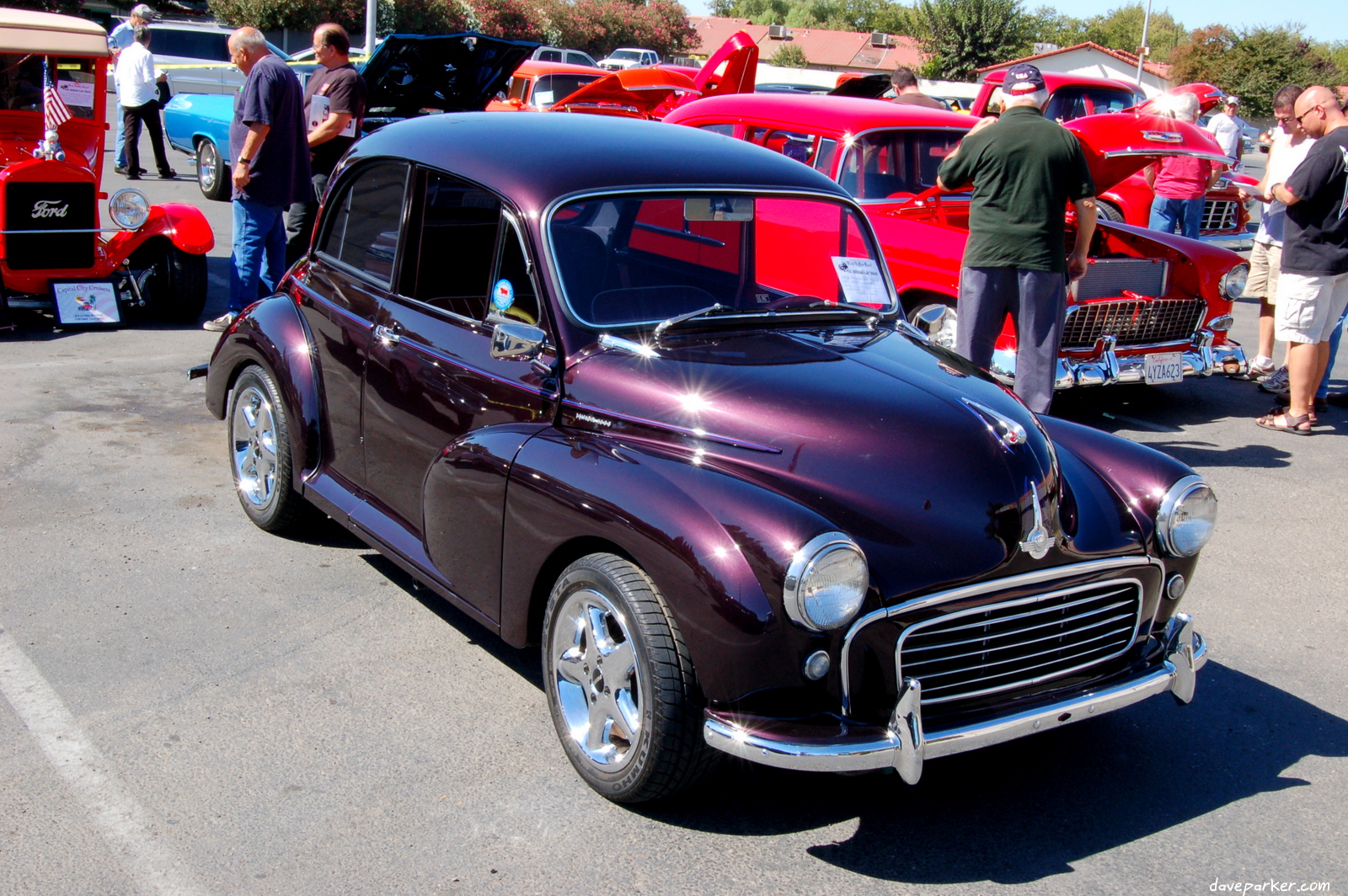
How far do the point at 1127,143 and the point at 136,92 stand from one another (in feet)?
38.3

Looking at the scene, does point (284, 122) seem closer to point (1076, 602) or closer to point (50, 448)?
point (50, 448)

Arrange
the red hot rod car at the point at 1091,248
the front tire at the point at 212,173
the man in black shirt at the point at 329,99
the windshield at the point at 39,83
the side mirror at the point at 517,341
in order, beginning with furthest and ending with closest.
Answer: the front tire at the point at 212,173 → the man in black shirt at the point at 329,99 → the windshield at the point at 39,83 → the red hot rod car at the point at 1091,248 → the side mirror at the point at 517,341

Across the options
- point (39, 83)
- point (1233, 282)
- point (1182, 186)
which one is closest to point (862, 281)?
point (1233, 282)

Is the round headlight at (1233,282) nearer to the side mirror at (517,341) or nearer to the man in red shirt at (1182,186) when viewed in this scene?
the man in red shirt at (1182,186)

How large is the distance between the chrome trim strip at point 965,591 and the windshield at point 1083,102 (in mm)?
13016

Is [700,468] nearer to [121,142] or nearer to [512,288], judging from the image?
[512,288]

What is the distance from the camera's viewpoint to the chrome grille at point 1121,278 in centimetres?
718

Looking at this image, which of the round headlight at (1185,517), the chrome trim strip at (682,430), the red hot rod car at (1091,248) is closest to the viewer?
the chrome trim strip at (682,430)

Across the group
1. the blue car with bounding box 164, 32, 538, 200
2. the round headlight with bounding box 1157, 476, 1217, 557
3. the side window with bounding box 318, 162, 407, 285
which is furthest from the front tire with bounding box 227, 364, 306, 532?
the blue car with bounding box 164, 32, 538, 200

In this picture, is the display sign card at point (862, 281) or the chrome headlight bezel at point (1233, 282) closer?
the display sign card at point (862, 281)

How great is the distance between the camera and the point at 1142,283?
744 cm

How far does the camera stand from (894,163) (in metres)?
7.63

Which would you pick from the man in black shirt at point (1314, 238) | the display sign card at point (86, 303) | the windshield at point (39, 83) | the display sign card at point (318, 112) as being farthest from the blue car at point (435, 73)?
the man in black shirt at point (1314, 238)

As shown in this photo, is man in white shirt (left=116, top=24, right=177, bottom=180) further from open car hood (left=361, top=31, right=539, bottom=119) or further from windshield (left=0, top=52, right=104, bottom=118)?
windshield (left=0, top=52, right=104, bottom=118)
